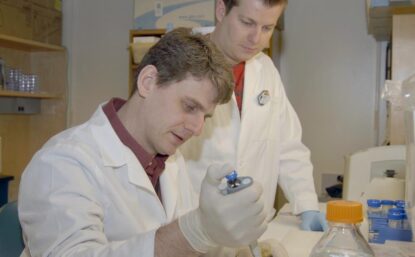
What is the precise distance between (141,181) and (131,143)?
8cm

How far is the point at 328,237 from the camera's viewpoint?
808 mm

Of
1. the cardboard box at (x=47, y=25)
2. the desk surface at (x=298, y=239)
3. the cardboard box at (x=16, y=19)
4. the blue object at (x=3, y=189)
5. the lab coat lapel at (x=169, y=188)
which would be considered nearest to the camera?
the desk surface at (x=298, y=239)

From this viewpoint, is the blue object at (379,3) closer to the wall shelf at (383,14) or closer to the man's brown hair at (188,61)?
the wall shelf at (383,14)

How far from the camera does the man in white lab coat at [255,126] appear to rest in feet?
4.69

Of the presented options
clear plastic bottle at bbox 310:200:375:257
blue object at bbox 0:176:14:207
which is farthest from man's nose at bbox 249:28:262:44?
blue object at bbox 0:176:14:207

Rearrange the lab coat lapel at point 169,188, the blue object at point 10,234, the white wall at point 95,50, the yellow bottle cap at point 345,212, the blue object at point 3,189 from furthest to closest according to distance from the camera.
A: the white wall at point 95,50 → the blue object at point 3,189 → the lab coat lapel at point 169,188 → the blue object at point 10,234 → the yellow bottle cap at point 345,212

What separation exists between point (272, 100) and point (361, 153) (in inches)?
13.5

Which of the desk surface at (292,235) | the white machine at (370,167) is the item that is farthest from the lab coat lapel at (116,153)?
the white machine at (370,167)

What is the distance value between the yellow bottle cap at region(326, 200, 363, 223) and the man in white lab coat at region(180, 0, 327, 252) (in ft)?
2.08

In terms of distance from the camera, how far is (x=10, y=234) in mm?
978

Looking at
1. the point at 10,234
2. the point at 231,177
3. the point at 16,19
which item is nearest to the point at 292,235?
the point at 231,177

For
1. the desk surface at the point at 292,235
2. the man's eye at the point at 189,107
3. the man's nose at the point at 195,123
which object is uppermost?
the man's eye at the point at 189,107

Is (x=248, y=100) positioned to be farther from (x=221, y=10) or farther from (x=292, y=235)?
(x=292, y=235)

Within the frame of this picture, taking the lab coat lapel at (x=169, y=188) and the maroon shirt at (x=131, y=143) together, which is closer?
the maroon shirt at (x=131, y=143)
